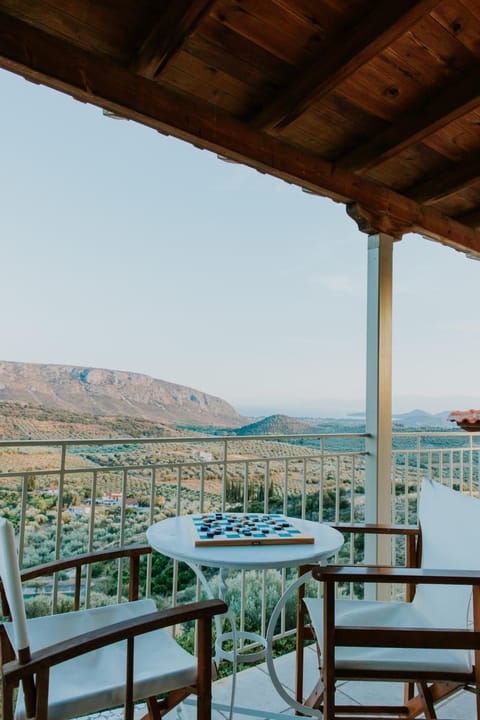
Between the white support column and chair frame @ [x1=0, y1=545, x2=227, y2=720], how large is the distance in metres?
1.92

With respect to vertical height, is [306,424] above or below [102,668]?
above

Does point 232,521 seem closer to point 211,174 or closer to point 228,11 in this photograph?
point 228,11

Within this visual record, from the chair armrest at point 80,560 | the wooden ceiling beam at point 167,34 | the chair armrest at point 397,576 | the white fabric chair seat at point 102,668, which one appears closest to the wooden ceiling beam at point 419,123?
the wooden ceiling beam at point 167,34

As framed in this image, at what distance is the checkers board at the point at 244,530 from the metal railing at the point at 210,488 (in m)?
0.39

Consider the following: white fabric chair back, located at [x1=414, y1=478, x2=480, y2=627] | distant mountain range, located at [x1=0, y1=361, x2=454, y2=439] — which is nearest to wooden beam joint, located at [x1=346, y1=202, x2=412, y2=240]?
white fabric chair back, located at [x1=414, y1=478, x2=480, y2=627]

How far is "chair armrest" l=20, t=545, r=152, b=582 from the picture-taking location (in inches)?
65.9

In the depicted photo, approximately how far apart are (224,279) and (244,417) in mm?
3691

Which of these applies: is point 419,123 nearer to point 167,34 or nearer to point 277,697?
point 167,34

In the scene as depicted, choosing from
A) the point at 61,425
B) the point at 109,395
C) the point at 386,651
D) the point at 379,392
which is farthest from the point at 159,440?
the point at 109,395

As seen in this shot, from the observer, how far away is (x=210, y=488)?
6957 mm

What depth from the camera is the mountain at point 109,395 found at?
348 inches

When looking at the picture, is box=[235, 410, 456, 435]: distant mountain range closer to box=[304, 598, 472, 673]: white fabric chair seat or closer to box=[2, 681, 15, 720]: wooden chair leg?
box=[304, 598, 472, 673]: white fabric chair seat

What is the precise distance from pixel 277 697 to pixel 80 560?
51.9 inches

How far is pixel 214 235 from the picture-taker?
12469 mm
